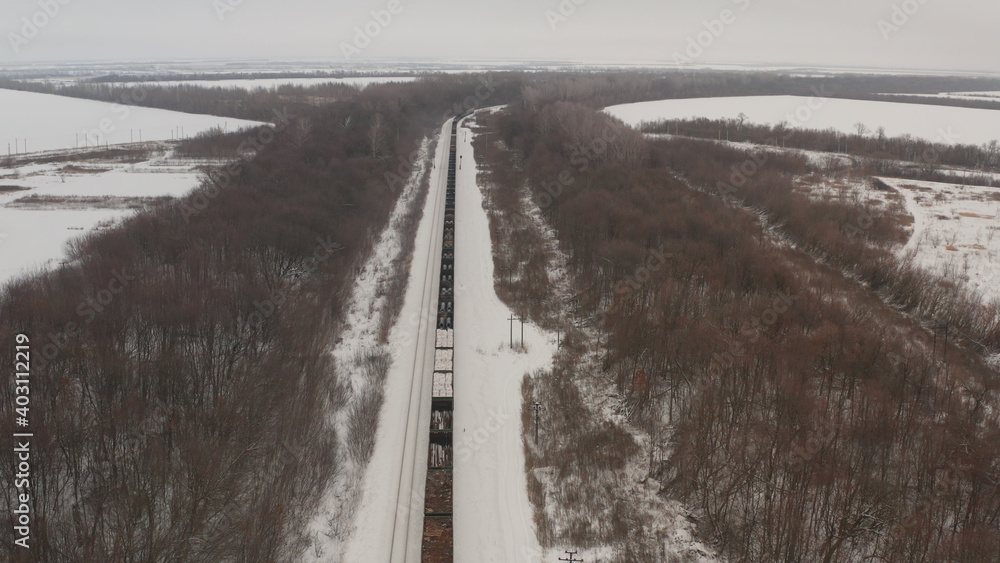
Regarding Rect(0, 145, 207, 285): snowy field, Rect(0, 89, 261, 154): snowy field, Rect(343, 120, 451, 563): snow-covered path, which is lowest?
Rect(343, 120, 451, 563): snow-covered path

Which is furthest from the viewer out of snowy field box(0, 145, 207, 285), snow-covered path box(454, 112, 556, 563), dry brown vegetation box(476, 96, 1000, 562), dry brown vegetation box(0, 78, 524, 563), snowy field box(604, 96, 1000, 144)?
snowy field box(604, 96, 1000, 144)

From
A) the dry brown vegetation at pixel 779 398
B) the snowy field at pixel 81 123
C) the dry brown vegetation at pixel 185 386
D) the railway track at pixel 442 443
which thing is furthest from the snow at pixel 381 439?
the snowy field at pixel 81 123

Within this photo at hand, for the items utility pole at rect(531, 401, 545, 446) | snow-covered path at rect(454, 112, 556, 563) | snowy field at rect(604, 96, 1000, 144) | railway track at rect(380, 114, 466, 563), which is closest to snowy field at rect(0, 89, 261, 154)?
snowy field at rect(604, 96, 1000, 144)

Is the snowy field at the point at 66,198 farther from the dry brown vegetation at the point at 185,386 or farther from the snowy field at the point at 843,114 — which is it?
the snowy field at the point at 843,114

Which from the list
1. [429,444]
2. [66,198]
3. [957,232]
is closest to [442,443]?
[429,444]

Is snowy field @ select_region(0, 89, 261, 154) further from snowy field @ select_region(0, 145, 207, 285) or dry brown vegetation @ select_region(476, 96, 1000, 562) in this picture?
dry brown vegetation @ select_region(476, 96, 1000, 562)
